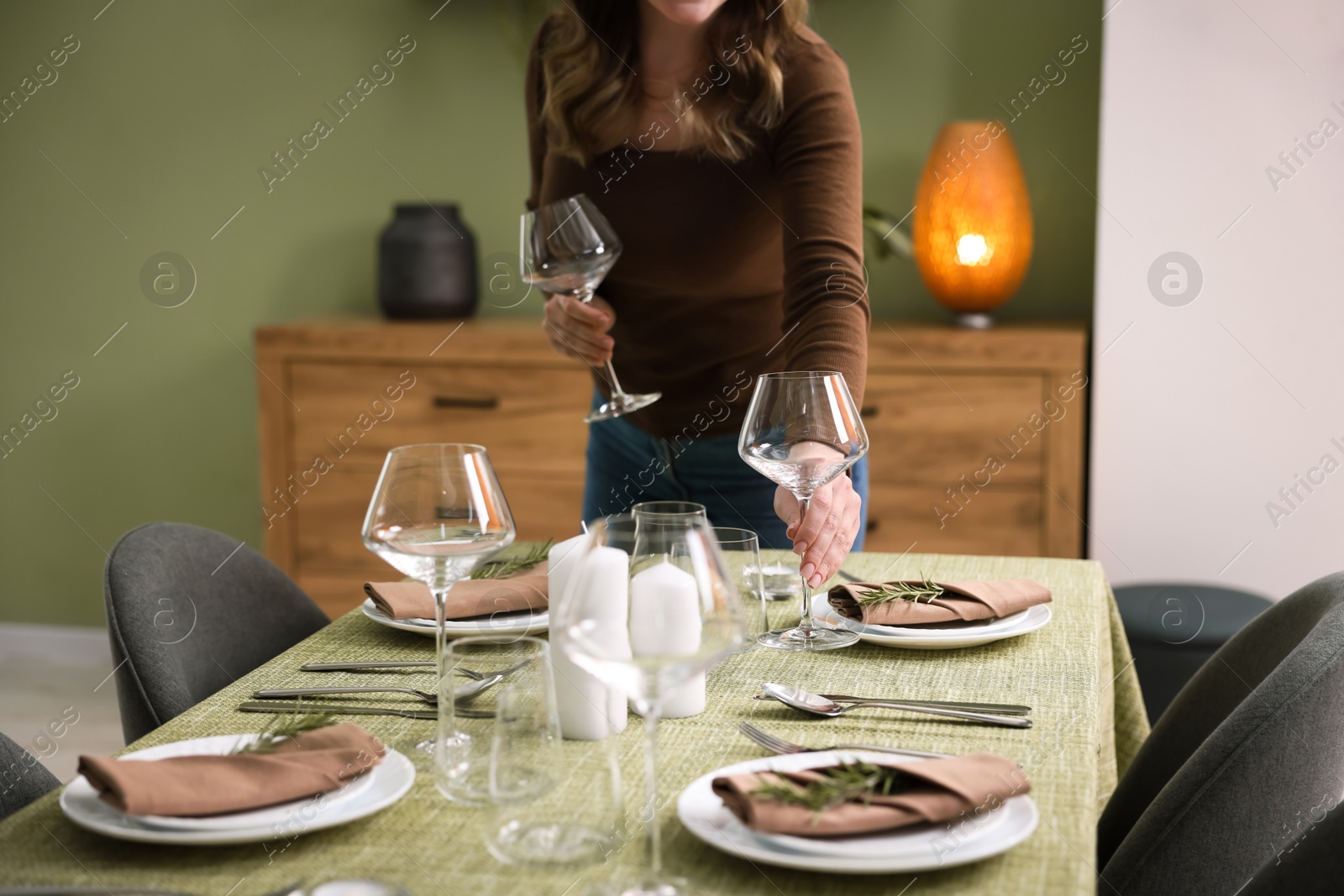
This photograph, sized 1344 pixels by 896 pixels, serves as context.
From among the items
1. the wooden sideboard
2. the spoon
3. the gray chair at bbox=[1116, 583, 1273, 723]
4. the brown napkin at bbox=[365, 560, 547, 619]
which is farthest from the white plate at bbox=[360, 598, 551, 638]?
the wooden sideboard

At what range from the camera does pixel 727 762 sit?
871mm

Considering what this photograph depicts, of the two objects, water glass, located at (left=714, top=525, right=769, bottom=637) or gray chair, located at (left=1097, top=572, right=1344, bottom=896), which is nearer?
gray chair, located at (left=1097, top=572, right=1344, bottom=896)

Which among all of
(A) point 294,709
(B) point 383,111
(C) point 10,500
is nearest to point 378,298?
(B) point 383,111

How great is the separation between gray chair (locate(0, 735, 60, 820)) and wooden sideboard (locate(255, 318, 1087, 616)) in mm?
1772

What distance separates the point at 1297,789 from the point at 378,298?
2608 millimetres

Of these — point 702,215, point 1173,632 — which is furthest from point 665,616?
point 1173,632

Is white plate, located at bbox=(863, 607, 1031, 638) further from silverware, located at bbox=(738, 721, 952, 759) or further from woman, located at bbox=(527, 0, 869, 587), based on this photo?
woman, located at bbox=(527, 0, 869, 587)

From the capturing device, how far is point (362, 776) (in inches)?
32.0

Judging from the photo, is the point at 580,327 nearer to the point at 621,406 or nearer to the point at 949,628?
the point at 621,406

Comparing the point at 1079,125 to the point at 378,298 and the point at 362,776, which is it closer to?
the point at 378,298

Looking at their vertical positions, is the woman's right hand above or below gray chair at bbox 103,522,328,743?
above

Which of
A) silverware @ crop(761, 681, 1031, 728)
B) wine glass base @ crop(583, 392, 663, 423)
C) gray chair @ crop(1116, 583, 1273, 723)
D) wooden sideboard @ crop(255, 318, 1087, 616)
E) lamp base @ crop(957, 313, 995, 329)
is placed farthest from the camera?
lamp base @ crop(957, 313, 995, 329)

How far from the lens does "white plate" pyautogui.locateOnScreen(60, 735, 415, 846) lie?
732 millimetres

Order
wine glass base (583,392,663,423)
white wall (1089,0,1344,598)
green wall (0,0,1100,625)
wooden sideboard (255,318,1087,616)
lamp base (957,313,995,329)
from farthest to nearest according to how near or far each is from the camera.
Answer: green wall (0,0,1100,625), lamp base (957,313,995,329), wooden sideboard (255,318,1087,616), white wall (1089,0,1344,598), wine glass base (583,392,663,423)
